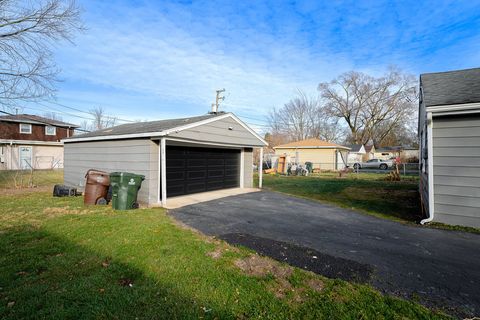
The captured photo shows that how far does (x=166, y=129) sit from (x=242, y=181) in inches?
239

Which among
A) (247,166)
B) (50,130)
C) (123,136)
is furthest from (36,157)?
(247,166)

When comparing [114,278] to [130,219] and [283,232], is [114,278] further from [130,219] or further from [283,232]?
[283,232]

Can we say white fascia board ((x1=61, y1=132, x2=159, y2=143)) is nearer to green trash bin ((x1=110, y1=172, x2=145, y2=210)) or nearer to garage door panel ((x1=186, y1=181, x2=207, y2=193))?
green trash bin ((x1=110, y1=172, x2=145, y2=210))

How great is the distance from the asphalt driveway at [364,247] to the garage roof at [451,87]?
313 cm

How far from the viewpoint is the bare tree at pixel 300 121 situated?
149 feet

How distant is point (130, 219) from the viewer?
6285 millimetres

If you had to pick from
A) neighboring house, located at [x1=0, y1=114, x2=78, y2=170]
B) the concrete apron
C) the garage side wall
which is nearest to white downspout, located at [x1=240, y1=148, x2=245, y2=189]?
the concrete apron

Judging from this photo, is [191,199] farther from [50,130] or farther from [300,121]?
[300,121]

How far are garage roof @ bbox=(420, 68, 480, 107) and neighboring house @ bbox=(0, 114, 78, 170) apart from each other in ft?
95.1

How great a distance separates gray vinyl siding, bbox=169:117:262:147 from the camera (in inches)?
357

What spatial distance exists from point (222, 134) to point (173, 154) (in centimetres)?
224

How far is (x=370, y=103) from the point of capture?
144 feet

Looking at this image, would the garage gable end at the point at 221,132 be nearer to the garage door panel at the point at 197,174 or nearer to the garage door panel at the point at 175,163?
the garage door panel at the point at 175,163

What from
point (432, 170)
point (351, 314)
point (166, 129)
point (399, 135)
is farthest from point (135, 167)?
point (399, 135)
